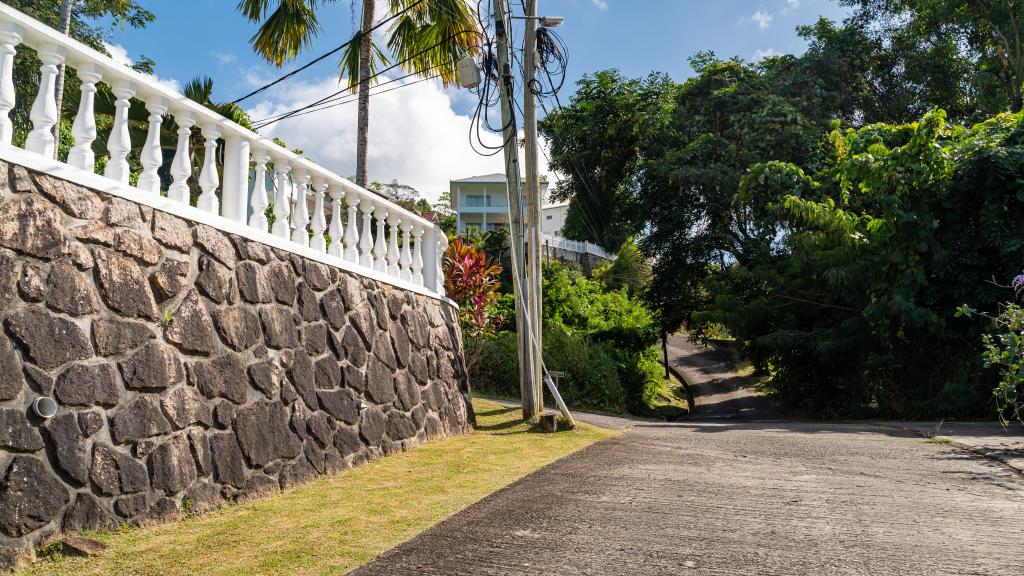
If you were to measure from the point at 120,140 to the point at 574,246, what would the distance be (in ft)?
98.0

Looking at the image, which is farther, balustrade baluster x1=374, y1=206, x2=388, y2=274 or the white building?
the white building

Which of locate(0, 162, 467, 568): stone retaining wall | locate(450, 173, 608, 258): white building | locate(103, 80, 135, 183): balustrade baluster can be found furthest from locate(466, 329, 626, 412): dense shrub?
locate(450, 173, 608, 258): white building

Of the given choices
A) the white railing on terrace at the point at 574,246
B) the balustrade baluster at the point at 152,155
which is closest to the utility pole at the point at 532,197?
the balustrade baluster at the point at 152,155

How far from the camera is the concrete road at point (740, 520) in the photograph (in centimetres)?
358

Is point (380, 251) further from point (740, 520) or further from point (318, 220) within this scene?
point (740, 520)

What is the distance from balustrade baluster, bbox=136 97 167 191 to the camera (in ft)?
15.3

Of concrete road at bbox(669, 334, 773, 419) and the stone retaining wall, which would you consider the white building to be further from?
the stone retaining wall

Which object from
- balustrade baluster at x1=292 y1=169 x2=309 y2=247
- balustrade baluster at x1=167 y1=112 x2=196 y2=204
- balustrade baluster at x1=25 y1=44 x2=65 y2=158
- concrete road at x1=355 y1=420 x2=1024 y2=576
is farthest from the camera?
balustrade baluster at x1=292 y1=169 x2=309 y2=247

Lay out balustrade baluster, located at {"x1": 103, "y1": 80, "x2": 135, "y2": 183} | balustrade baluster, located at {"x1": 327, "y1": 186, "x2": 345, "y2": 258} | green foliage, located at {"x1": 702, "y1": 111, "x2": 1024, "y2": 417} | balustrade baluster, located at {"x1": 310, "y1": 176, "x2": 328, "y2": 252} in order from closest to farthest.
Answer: balustrade baluster, located at {"x1": 103, "y1": 80, "x2": 135, "y2": 183}
balustrade baluster, located at {"x1": 310, "y1": 176, "x2": 328, "y2": 252}
balustrade baluster, located at {"x1": 327, "y1": 186, "x2": 345, "y2": 258}
green foliage, located at {"x1": 702, "y1": 111, "x2": 1024, "y2": 417}

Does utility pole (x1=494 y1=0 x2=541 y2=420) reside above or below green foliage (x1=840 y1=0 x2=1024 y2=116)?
below

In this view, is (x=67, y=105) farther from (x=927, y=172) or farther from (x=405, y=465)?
(x=927, y=172)

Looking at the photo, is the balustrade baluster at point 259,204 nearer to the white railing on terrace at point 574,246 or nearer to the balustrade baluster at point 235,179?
the balustrade baluster at point 235,179

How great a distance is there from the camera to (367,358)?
279 inches

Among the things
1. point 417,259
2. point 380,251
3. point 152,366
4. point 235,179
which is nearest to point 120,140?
point 235,179
